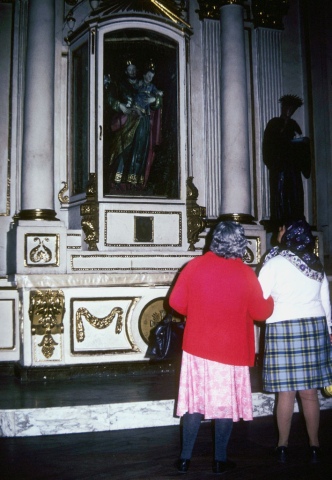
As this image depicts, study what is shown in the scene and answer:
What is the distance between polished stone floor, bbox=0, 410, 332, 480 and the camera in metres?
2.80

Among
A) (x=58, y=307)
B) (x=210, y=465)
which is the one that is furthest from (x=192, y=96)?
(x=210, y=465)

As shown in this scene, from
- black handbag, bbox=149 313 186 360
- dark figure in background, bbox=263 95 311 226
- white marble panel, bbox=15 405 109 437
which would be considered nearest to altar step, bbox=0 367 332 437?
white marble panel, bbox=15 405 109 437

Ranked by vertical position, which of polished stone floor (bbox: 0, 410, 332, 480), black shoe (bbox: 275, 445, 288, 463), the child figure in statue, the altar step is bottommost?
polished stone floor (bbox: 0, 410, 332, 480)

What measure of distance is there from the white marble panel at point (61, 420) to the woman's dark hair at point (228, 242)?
166cm

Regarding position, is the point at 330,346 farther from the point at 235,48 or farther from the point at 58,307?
the point at 235,48

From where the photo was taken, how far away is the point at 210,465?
2965mm

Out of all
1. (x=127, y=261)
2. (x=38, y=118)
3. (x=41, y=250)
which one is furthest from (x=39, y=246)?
(x=38, y=118)

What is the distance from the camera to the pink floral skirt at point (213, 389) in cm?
275

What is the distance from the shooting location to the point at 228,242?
2.77 metres

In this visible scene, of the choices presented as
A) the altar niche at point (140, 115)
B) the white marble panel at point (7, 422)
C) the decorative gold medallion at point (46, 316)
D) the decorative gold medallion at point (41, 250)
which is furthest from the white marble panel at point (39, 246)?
the white marble panel at point (7, 422)

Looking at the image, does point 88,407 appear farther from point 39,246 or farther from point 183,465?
point 39,246

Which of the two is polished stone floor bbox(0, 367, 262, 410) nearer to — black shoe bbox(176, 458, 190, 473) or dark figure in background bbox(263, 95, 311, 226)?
black shoe bbox(176, 458, 190, 473)

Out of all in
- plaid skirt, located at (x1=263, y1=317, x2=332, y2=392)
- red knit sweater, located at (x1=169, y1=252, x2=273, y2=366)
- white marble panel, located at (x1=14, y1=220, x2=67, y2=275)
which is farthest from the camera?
white marble panel, located at (x1=14, y1=220, x2=67, y2=275)

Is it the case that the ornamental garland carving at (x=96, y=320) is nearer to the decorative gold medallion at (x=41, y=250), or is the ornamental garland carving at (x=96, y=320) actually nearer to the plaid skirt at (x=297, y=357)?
the decorative gold medallion at (x=41, y=250)
